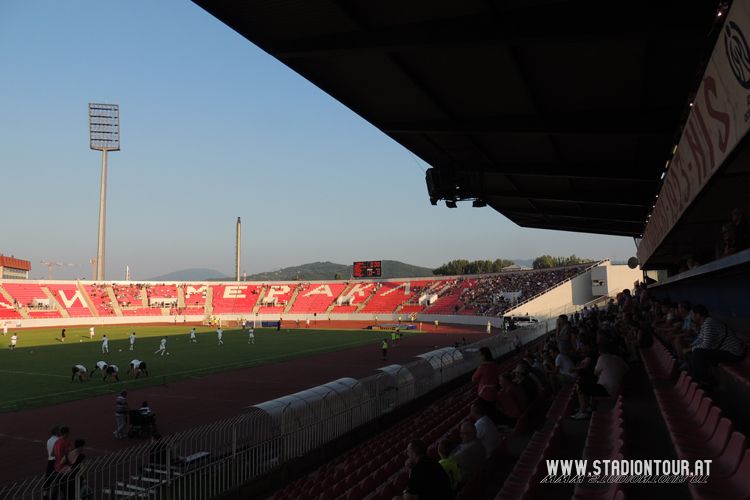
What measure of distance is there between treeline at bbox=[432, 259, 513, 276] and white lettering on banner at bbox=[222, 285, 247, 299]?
79665mm

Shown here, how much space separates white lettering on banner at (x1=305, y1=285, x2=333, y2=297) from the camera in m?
83.2

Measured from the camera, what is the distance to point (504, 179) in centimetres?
1761

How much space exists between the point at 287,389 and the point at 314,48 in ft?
55.3

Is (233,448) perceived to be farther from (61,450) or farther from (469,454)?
(469,454)

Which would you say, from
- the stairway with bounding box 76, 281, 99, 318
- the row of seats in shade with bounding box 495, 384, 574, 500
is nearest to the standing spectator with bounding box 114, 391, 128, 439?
the row of seats in shade with bounding box 495, 384, 574, 500

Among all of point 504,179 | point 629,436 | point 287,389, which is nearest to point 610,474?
point 629,436

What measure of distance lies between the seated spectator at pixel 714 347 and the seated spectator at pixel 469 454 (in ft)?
10.5

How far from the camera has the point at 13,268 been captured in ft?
327

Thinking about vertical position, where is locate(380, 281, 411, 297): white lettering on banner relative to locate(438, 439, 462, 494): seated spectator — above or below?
above

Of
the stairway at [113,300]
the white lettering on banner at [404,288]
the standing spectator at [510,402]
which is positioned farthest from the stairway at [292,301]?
the standing spectator at [510,402]

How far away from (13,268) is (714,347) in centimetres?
12111

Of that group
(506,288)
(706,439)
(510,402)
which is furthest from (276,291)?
(706,439)

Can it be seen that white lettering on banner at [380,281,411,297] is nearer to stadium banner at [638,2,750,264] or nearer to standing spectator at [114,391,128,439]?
standing spectator at [114,391,128,439]

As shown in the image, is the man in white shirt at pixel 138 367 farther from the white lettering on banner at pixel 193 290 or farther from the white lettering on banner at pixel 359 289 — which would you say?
the white lettering on banner at pixel 193 290
